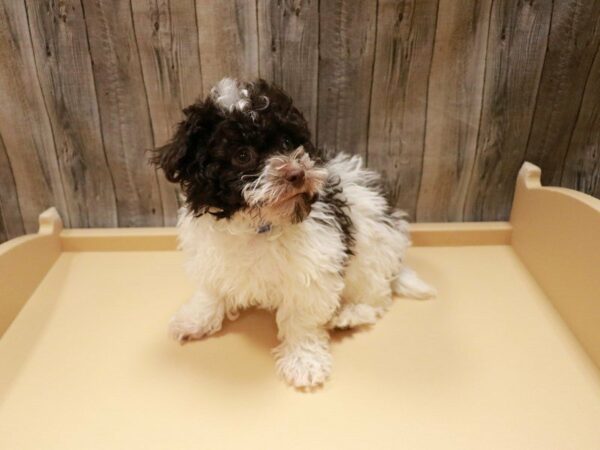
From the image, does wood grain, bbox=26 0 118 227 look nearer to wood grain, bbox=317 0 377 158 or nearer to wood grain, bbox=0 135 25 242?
wood grain, bbox=0 135 25 242

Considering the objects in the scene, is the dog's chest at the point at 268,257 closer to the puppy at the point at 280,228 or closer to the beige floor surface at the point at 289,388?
the puppy at the point at 280,228

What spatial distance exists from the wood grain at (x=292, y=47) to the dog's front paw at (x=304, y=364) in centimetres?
79

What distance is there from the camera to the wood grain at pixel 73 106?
61.0 inches

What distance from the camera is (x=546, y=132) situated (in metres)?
1.74

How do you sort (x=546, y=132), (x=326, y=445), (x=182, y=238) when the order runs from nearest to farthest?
1. (x=326, y=445)
2. (x=182, y=238)
3. (x=546, y=132)

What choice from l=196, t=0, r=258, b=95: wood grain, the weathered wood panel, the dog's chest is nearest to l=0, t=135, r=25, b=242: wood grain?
l=196, t=0, r=258, b=95: wood grain

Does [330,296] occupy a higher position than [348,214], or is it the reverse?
[348,214]

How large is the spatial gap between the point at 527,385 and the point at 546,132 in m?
0.89

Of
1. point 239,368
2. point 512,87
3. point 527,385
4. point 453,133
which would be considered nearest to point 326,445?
point 239,368

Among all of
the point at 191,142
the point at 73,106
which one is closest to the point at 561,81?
the point at 191,142

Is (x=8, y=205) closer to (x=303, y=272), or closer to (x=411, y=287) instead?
(x=303, y=272)

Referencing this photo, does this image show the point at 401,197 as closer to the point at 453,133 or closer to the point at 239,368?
the point at 453,133

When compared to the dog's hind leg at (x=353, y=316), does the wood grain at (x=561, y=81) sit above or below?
above

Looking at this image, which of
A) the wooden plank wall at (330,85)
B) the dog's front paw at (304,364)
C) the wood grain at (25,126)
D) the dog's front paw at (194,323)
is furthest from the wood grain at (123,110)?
the dog's front paw at (304,364)
